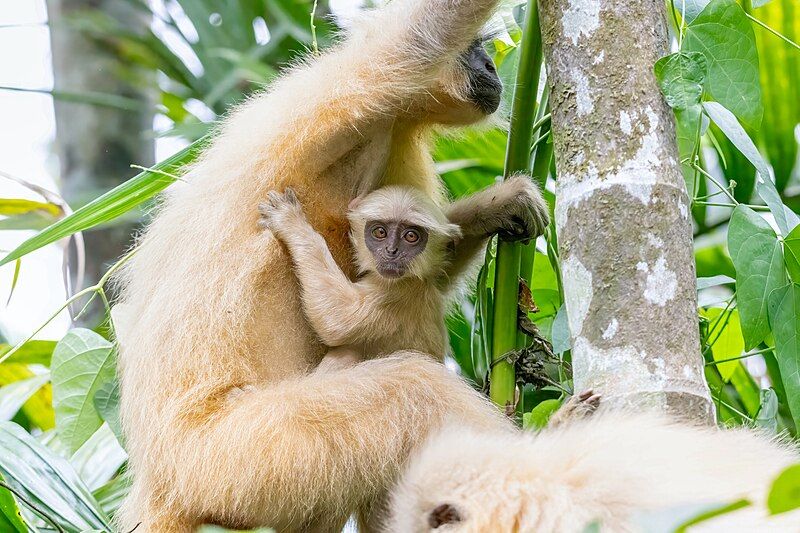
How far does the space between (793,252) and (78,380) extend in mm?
2741

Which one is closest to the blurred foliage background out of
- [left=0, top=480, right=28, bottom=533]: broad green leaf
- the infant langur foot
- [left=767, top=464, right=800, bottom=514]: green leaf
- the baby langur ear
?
[left=0, top=480, right=28, bottom=533]: broad green leaf

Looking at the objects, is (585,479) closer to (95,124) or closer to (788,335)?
(788,335)

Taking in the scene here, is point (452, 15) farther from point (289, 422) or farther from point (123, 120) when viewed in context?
point (123, 120)

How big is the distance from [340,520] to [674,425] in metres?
1.35

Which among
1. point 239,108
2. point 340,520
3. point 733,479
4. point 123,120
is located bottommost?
point 340,520

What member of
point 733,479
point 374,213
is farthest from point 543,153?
point 733,479

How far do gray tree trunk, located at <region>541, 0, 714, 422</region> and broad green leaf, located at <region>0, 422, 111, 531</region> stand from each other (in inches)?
67.4

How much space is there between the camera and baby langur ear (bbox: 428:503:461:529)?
2.15 m

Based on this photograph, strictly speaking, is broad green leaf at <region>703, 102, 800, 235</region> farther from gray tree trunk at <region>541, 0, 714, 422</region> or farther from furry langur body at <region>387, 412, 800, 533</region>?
furry langur body at <region>387, 412, 800, 533</region>

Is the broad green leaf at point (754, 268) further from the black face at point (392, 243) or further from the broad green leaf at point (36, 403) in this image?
the broad green leaf at point (36, 403)

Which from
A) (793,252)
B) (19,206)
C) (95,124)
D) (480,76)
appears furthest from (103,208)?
(95,124)

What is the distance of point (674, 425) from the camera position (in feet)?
7.54

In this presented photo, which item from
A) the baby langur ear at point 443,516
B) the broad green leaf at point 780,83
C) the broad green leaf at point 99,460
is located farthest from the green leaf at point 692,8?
the broad green leaf at point 99,460

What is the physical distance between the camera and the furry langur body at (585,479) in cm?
204
